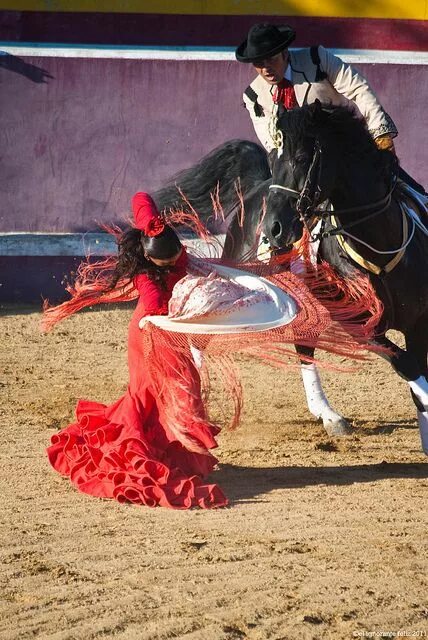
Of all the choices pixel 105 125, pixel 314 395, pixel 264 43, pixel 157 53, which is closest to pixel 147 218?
pixel 264 43

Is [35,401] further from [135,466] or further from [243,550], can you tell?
[243,550]

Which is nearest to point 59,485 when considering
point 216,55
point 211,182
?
point 211,182

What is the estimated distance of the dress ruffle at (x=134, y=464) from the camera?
5.43m

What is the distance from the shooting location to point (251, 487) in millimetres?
5816

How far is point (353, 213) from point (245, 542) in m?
1.92

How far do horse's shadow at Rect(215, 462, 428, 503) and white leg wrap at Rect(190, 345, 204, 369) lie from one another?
0.67 meters

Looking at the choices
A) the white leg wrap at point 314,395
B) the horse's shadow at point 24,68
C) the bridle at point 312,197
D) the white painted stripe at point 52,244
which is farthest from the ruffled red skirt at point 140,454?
the horse's shadow at point 24,68

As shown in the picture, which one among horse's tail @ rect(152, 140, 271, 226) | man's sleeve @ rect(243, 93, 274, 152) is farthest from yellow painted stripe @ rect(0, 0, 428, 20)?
man's sleeve @ rect(243, 93, 274, 152)

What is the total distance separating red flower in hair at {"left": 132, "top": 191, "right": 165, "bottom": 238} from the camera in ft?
17.3

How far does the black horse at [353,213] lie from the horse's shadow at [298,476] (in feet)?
1.11

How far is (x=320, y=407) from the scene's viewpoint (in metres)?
7.26

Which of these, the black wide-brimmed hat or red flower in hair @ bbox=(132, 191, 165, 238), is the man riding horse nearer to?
the black wide-brimmed hat

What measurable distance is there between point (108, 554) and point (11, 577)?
434 millimetres

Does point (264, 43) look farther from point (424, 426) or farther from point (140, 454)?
point (140, 454)
